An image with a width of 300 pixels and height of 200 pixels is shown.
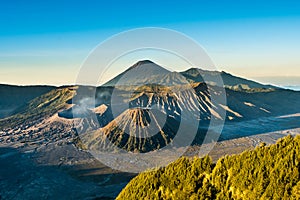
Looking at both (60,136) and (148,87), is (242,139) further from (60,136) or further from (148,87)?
(148,87)

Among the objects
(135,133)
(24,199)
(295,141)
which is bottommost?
(24,199)

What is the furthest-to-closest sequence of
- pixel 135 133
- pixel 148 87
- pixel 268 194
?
pixel 148 87, pixel 135 133, pixel 268 194

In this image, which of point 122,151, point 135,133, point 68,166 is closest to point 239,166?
point 68,166

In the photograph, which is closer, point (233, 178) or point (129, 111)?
point (233, 178)

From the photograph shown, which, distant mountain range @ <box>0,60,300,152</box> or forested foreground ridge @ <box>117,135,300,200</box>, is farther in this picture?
distant mountain range @ <box>0,60,300,152</box>

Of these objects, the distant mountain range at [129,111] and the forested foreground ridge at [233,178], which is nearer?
the forested foreground ridge at [233,178]
